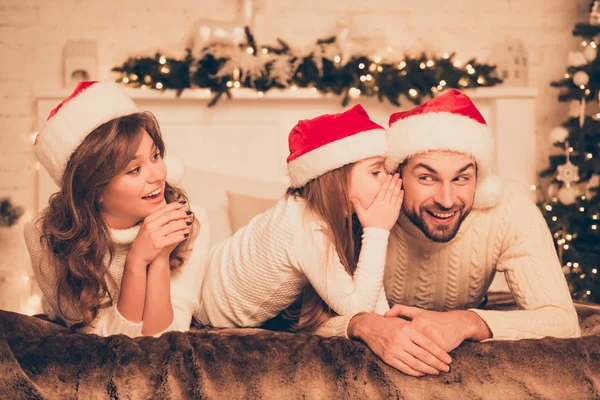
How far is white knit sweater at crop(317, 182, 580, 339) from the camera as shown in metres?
1.73

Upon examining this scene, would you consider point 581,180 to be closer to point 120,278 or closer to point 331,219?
point 331,219

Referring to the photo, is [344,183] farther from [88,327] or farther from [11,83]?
[11,83]

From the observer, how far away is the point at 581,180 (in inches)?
149

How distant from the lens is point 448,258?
81.2 inches

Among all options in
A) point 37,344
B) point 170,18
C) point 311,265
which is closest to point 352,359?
point 311,265

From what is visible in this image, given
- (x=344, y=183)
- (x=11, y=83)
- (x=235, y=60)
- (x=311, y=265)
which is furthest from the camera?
(x=11, y=83)

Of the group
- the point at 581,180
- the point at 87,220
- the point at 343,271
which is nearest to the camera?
the point at 343,271

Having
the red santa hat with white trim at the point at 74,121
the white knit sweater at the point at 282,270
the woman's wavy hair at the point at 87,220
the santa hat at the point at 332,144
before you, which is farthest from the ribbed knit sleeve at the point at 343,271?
the red santa hat with white trim at the point at 74,121

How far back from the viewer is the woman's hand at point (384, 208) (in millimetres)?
1831

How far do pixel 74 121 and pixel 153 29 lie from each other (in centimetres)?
252

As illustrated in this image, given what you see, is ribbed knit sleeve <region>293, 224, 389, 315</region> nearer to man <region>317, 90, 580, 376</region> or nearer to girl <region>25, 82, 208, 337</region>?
man <region>317, 90, 580, 376</region>

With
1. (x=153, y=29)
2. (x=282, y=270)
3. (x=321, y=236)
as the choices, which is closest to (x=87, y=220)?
(x=282, y=270)

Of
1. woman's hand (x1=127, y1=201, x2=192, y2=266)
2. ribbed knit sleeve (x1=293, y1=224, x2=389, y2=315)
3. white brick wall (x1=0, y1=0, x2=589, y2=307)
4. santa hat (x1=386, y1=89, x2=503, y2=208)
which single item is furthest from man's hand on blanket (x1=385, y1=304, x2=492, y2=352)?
white brick wall (x1=0, y1=0, x2=589, y2=307)

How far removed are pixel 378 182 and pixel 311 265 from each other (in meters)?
0.35
